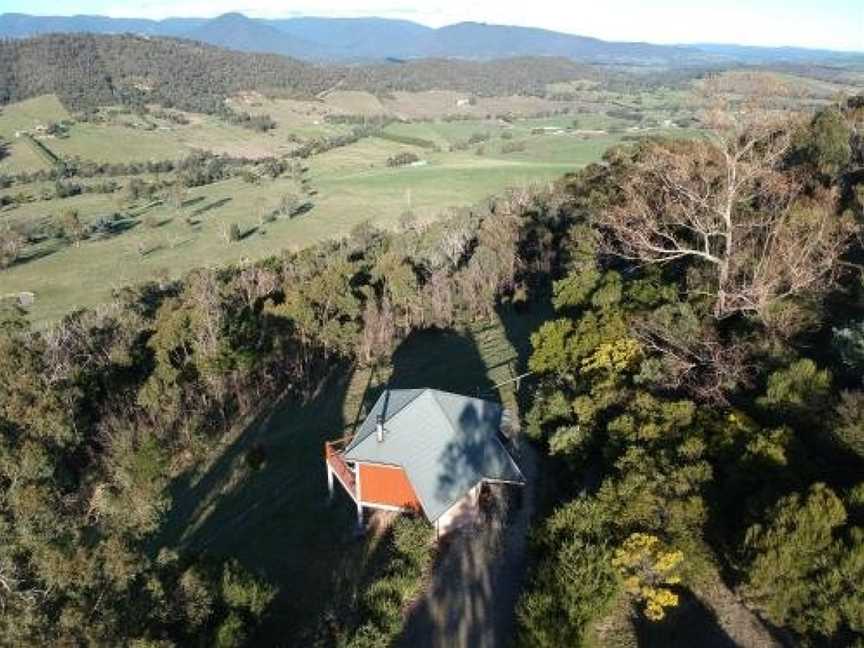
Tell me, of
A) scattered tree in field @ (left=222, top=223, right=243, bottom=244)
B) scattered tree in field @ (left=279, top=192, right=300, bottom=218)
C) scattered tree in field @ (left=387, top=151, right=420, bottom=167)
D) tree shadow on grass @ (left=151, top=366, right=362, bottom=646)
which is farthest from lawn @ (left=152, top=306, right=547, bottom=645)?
scattered tree in field @ (left=387, top=151, right=420, bottom=167)

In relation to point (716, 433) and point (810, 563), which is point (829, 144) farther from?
point (810, 563)

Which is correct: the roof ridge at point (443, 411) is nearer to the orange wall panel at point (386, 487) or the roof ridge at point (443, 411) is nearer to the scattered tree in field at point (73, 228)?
the orange wall panel at point (386, 487)

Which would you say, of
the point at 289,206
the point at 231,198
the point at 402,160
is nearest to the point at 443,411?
the point at 289,206

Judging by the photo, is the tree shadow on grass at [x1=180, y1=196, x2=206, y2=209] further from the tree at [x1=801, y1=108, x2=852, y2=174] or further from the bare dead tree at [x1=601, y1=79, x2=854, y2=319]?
the tree at [x1=801, y1=108, x2=852, y2=174]

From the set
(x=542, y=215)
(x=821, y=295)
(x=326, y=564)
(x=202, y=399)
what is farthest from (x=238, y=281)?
(x=821, y=295)

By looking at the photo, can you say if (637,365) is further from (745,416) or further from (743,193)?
(743,193)

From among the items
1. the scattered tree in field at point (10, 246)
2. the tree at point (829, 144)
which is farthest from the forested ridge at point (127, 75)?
the tree at point (829, 144)

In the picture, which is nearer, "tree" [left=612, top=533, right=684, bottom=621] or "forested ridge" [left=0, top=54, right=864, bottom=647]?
"forested ridge" [left=0, top=54, right=864, bottom=647]
